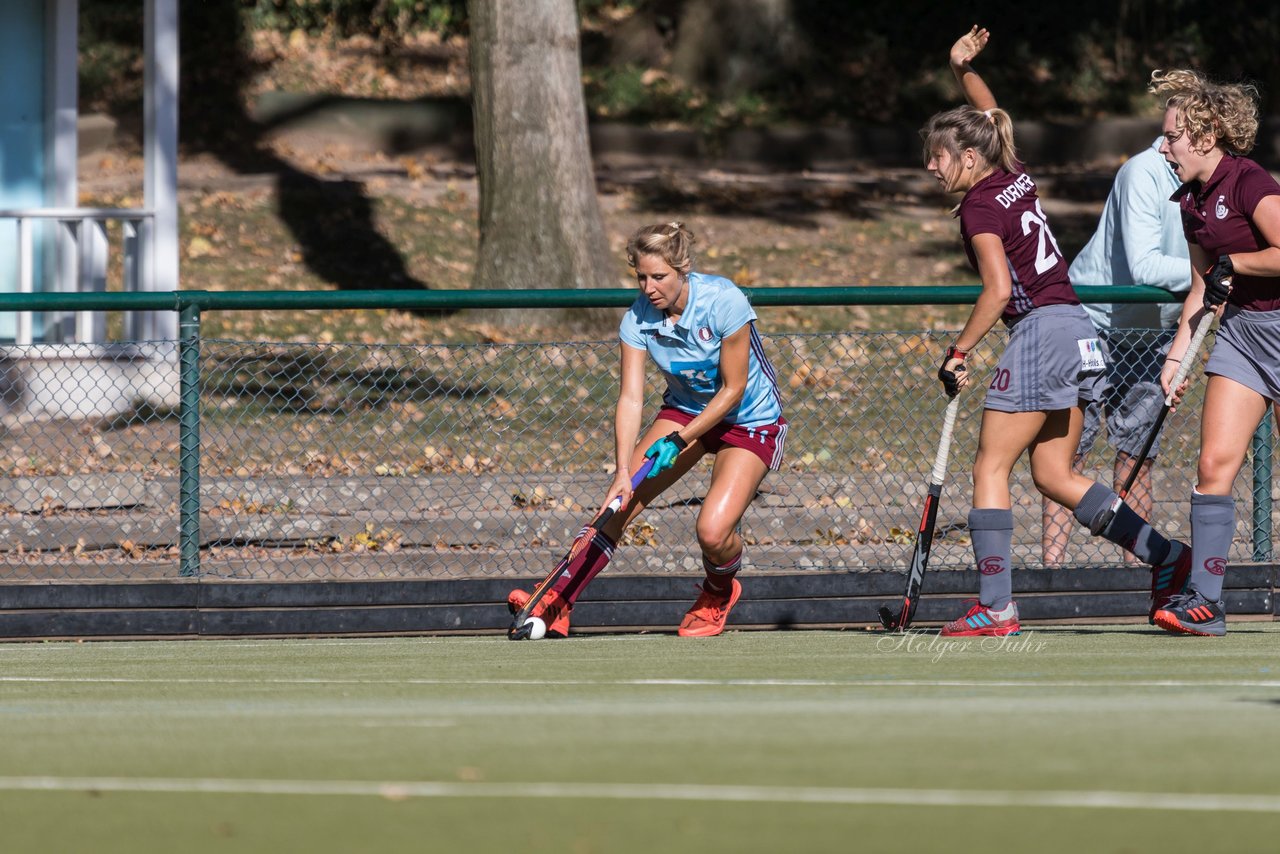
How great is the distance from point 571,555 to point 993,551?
166 cm

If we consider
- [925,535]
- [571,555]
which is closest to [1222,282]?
[925,535]

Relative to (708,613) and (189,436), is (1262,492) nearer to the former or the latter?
(708,613)

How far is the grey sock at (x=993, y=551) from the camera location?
21.8 feet

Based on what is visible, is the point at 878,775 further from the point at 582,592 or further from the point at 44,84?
the point at 44,84

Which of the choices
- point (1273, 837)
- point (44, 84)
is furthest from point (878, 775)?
point (44, 84)

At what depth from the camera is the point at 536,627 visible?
729cm

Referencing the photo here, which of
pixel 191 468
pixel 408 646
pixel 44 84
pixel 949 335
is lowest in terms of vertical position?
pixel 408 646

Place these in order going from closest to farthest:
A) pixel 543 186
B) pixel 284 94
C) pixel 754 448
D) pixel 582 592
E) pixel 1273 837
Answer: pixel 1273 837 < pixel 754 448 < pixel 582 592 < pixel 543 186 < pixel 284 94

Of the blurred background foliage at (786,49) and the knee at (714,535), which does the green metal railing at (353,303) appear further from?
the blurred background foliage at (786,49)

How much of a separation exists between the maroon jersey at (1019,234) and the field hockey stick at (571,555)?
155cm

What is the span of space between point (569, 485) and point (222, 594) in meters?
1.97

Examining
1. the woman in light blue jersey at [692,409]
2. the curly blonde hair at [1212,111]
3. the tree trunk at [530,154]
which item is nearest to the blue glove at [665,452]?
the woman in light blue jersey at [692,409]

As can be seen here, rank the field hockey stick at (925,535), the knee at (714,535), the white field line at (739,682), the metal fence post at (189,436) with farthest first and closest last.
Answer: the metal fence post at (189,436)
the knee at (714,535)
the field hockey stick at (925,535)
the white field line at (739,682)

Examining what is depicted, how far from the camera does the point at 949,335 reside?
8.63 metres
